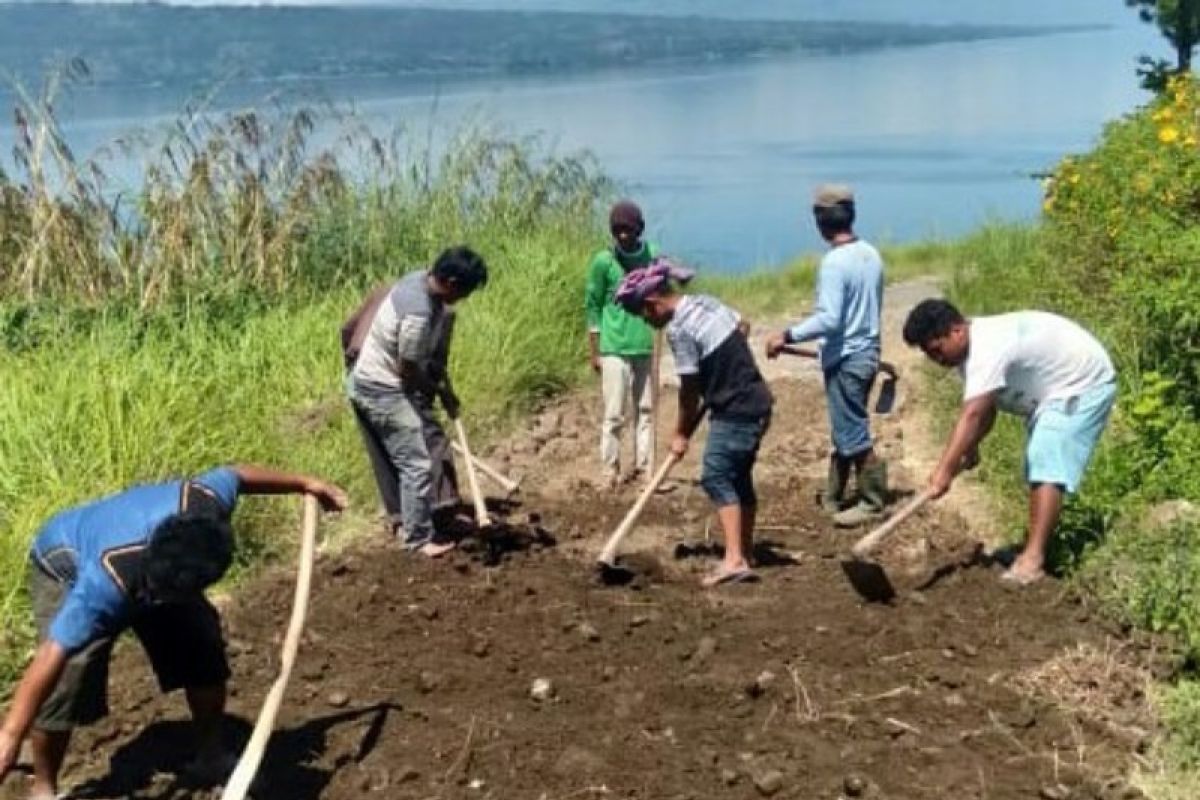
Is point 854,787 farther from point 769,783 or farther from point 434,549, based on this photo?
point 434,549

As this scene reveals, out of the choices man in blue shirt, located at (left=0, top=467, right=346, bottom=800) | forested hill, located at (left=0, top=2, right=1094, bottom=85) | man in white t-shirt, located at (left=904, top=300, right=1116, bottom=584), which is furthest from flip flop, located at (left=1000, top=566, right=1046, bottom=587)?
forested hill, located at (left=0, top=2, right=1094, bottom=85)

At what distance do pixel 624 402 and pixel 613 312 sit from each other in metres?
0.51

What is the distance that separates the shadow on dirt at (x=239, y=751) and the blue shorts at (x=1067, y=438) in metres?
2.66

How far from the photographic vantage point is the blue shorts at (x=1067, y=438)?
6.10 meters

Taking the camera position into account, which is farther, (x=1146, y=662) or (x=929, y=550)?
(x=929, y=550)

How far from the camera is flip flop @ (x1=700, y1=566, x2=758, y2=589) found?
6438mm

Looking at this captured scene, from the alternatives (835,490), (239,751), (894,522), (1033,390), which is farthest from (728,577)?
(239,751)

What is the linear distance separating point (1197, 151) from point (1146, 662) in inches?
192

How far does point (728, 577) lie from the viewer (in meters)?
6.45

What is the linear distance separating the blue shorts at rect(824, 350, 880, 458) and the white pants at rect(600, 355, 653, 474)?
117cm

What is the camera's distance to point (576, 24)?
146 meters

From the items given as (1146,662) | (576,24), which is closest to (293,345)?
(1146,662)

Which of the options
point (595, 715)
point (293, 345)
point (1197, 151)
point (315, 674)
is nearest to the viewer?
point (595, 715)

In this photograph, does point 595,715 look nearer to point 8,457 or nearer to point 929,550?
point 929,550
